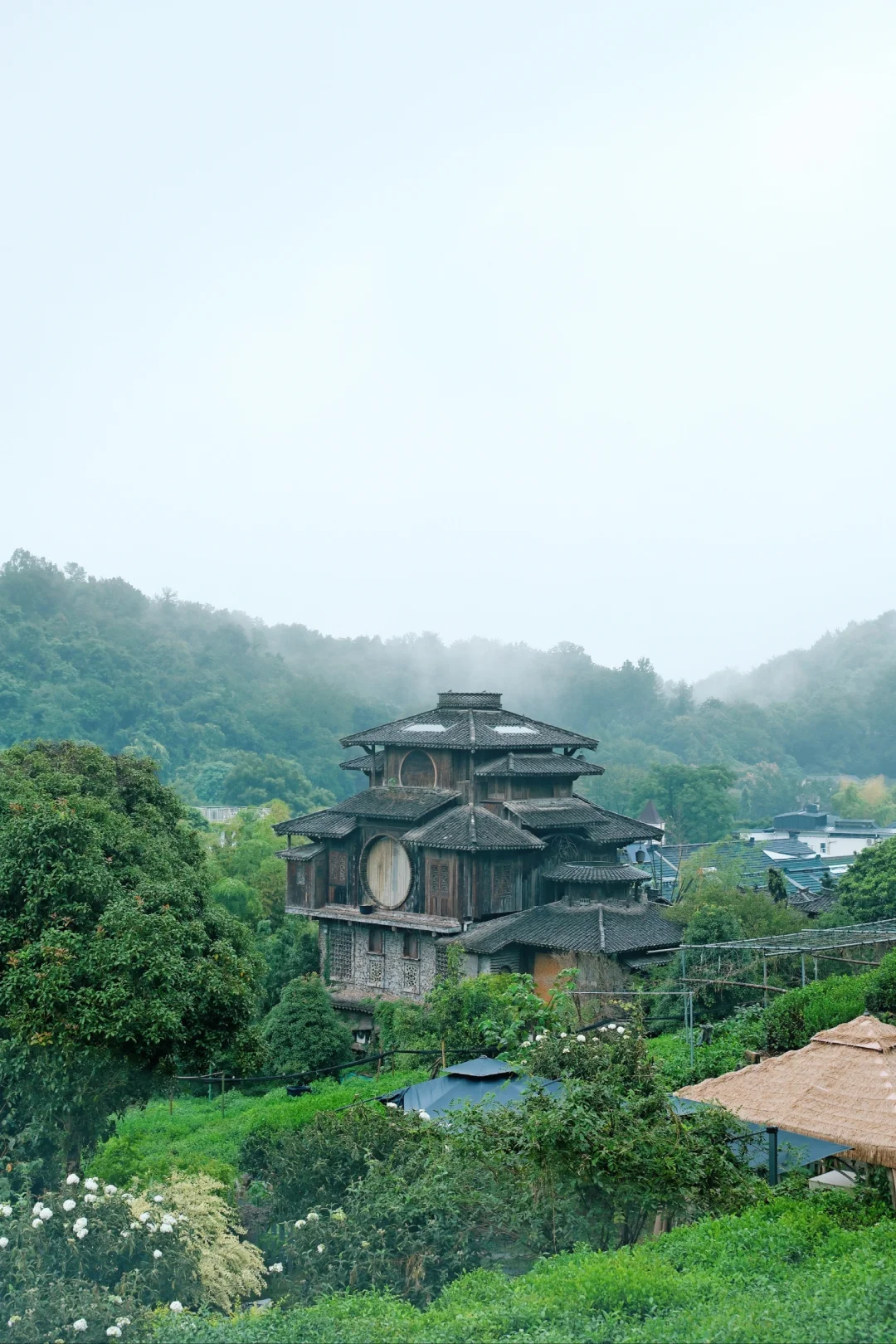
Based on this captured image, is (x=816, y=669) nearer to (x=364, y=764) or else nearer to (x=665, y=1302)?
(x=364, y=764)

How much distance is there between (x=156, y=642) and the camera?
72.2 meters

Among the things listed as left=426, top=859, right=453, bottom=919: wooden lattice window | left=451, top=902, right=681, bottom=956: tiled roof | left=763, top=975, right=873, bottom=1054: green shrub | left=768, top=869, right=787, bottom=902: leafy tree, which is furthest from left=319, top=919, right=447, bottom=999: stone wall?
left=763, top=975, right=873, bottom=1054: green shrub

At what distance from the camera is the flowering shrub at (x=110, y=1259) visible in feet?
26.9

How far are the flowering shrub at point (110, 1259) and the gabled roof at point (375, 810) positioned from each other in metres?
14.8

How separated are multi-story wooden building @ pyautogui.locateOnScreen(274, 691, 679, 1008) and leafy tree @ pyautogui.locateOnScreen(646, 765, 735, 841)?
2971 cm

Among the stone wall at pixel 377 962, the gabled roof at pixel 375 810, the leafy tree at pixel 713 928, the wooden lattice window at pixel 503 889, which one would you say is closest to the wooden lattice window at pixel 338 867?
the gabled roof at pixel 375 810

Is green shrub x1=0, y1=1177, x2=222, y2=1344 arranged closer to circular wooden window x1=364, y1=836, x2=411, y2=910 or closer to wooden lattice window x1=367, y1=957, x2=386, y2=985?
circular wooden window x1=364, y1=836, x2=411, y2=910

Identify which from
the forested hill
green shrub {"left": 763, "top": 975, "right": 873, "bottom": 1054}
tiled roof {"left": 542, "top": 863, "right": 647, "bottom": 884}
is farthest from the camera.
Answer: the forested hill

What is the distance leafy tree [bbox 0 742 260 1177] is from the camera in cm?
1176

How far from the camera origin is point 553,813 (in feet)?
82.3

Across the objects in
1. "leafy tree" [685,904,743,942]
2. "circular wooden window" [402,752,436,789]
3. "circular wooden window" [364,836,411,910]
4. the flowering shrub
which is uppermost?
"circular wooden window" [402,752,436,789]

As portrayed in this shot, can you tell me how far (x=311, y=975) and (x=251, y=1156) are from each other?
824cm

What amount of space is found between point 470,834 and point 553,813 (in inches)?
88.2

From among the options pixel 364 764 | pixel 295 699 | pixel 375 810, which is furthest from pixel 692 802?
pixel 375 810
